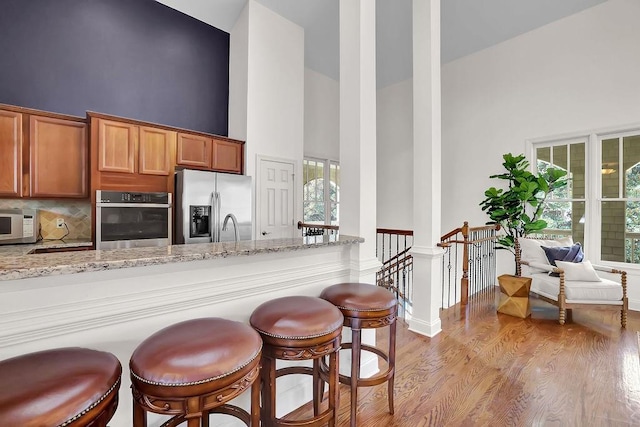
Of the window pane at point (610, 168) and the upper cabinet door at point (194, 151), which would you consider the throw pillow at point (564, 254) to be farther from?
the upper cabinet door at point (194, 151)

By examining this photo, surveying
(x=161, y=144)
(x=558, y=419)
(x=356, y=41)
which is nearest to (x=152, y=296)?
(x=356, y=41)

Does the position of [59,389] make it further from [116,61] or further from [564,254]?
[564,254]

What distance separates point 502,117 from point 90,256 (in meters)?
5.65

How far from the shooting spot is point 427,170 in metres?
2.93

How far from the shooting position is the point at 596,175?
4.10m

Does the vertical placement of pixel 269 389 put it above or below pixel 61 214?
below

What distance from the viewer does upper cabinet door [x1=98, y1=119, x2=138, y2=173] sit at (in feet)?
10.5

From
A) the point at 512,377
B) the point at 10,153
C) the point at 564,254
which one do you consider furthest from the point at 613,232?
the point at 10,153

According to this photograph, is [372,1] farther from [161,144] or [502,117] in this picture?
[502,117]

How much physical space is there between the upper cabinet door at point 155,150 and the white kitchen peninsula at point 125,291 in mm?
2648

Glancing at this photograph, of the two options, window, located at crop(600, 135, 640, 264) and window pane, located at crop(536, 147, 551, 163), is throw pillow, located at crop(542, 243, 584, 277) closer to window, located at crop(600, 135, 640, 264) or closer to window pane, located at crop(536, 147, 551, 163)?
window, located at crop(600, 135, 640, 264)

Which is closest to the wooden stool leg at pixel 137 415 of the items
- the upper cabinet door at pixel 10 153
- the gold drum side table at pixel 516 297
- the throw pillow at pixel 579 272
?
the upper cabinet door at pixel 10 153

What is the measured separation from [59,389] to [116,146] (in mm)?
3297

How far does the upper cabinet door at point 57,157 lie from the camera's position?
2.97 meters
